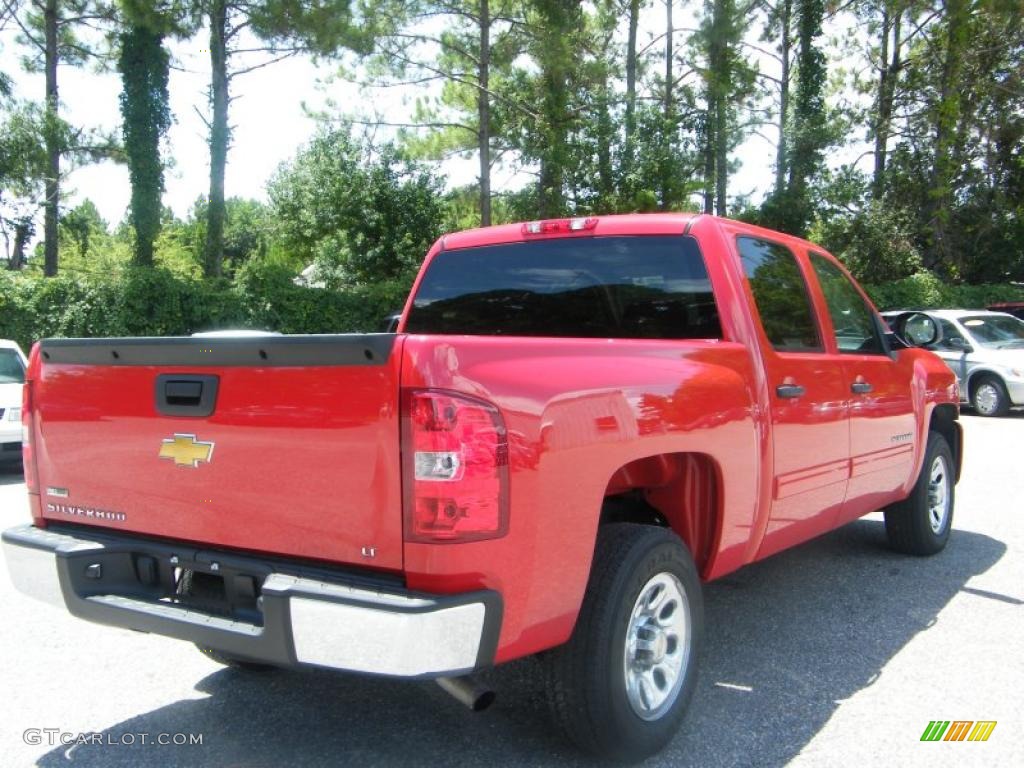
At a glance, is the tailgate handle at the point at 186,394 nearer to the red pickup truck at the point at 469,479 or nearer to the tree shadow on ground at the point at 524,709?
the red pickup truck at the point at 469,479

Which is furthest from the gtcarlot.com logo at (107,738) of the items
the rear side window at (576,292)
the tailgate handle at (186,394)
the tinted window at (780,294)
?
the tinted window at (780,294)

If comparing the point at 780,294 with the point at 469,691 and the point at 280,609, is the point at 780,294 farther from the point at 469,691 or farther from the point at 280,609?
the point at 280,609

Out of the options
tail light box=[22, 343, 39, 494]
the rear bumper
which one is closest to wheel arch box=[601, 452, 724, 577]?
the rear bumper

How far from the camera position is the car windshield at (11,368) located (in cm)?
1048

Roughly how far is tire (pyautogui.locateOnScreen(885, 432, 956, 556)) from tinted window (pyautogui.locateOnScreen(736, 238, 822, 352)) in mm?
1800

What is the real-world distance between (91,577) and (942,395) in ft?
16.8

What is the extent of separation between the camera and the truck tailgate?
2.53 meters

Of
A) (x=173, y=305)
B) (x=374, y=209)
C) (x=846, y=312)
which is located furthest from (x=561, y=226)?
(x=374, y=209)

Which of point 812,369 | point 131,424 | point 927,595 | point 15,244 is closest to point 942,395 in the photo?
point 927,595

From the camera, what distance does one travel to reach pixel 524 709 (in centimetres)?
355

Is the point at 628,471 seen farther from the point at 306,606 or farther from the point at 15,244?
the point at 15,244

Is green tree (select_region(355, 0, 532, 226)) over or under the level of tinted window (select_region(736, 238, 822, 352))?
over

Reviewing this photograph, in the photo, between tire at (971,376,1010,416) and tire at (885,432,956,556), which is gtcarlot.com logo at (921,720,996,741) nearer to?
tire at (885,432,956,556)

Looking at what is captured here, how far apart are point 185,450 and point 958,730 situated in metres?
3.01
